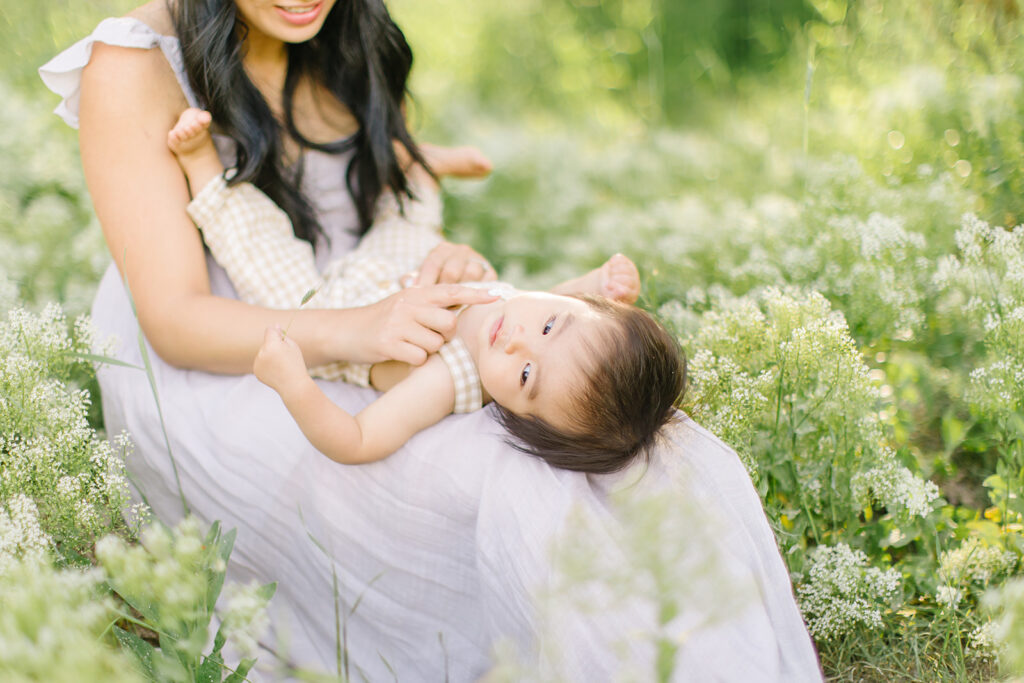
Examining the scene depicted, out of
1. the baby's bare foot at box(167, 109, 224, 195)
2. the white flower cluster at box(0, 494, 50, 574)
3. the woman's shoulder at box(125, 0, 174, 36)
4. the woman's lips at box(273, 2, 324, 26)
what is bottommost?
the white flower cluster at box(0, 494, 50, 574)

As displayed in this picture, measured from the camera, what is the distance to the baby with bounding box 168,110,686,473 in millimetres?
1563

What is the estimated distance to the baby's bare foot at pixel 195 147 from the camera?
182 cm

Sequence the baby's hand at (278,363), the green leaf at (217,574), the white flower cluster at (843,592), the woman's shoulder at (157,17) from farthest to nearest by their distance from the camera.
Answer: the woman's shoulder at (157,17)
the white flower cluster at (843,592)
the baby's hand at (278,363)
the green leaf at (217,574)

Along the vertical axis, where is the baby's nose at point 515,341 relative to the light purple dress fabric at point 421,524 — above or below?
above

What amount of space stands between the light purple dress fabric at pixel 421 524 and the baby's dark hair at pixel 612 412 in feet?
0.13

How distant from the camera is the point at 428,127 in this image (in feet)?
14.3

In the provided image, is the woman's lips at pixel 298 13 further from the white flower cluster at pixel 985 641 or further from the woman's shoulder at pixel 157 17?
the white flower cluster at pixel 985 641

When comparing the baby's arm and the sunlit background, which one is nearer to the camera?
the baby's arm

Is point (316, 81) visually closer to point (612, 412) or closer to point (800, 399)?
point (612, 412)

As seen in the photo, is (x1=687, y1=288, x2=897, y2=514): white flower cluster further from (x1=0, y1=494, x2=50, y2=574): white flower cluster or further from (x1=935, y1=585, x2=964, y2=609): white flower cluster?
(x1=0, y1=494, x2=50, y2=574): white flower cluster

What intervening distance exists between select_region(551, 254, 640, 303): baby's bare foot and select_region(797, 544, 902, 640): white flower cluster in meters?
0.69

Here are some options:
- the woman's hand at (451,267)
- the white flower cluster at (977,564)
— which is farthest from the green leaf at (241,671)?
the white flower cluster at (977,564)

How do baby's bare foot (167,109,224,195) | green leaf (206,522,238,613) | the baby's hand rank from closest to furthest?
1. green leaf (206,522,238,613)
2. the baby's hand
3. baby's bare foot (167,109,224,195)

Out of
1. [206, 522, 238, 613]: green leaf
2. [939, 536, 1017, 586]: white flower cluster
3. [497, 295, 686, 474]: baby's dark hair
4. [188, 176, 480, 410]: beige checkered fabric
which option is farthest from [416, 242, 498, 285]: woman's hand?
[939, 536, 1017, 586]: white flower cluster
